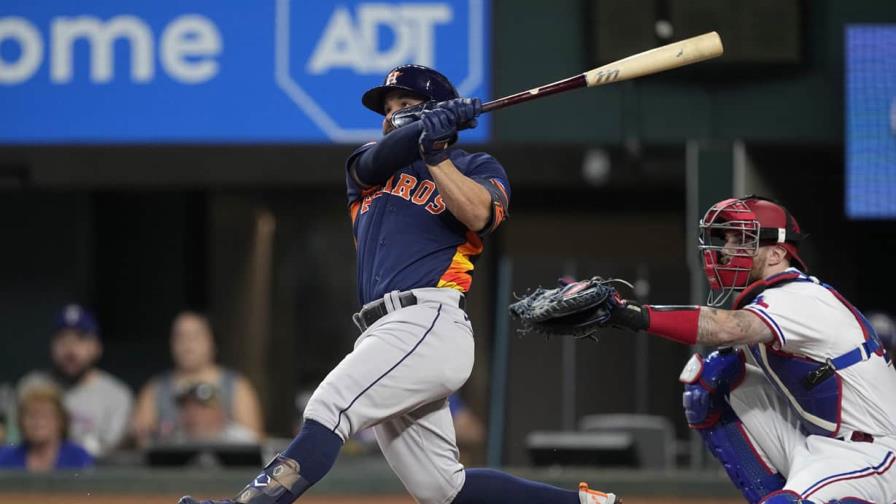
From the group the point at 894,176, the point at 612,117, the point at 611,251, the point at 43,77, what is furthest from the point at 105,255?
the point at 894,176

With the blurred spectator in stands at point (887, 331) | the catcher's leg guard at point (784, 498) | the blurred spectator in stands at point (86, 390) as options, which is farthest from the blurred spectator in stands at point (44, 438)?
the catcher's leg guard at point (784, 498)

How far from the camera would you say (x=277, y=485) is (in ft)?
11.2

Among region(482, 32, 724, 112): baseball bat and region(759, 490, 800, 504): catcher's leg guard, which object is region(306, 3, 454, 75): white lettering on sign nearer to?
region(482, 32, 724, 112): baseball bat

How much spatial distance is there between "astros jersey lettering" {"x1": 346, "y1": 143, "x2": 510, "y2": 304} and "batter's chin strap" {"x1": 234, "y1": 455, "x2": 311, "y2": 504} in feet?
1.84

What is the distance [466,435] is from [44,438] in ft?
7.78

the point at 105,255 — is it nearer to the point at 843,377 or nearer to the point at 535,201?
the point at 535,201

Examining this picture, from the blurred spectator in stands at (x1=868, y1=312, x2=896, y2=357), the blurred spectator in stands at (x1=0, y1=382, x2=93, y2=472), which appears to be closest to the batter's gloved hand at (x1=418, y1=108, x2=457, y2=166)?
the blurred spectator in stands at (x1=868, y1=312, x2=896, y2=357)

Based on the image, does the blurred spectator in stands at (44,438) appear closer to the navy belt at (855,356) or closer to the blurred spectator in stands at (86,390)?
the blurred spectator in stands at (86,390)

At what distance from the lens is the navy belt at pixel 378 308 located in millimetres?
3721

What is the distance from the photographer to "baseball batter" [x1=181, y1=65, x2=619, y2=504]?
3.51m

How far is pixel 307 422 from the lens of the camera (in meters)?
3.52

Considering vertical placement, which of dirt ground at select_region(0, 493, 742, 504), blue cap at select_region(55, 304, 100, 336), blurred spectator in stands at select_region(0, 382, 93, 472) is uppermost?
blue cap at select_region(55, 304, 100, 336)

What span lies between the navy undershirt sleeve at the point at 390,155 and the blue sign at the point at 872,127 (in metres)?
3.87

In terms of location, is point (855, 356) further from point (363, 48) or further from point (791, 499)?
point (363, 48)
